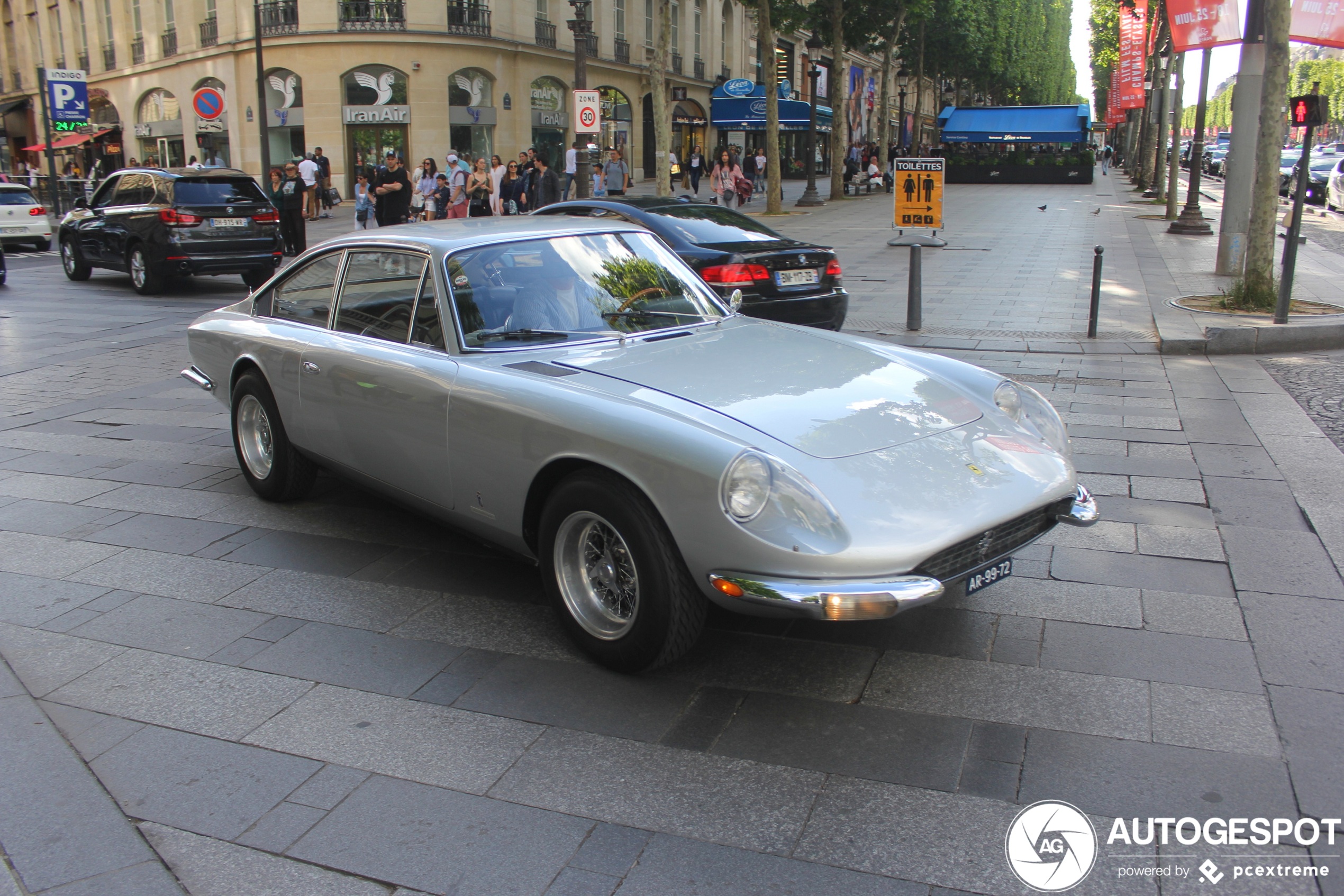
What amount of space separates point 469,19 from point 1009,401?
35569 millimetres

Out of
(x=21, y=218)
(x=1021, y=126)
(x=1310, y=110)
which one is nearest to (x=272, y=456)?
(x=1310, y=110)

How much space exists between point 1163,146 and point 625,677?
34.9 meters

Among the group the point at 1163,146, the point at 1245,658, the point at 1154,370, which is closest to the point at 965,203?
the point at 1163,146

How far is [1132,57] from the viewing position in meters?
32.2

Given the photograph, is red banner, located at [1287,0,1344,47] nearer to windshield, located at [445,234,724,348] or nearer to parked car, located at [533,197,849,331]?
parked car, located at [533,197,849,331]


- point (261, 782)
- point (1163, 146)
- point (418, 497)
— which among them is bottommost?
point (261, 782)

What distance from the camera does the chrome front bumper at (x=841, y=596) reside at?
299 centimetres

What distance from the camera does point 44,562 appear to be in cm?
481

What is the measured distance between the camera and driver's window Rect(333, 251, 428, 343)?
4422 mm

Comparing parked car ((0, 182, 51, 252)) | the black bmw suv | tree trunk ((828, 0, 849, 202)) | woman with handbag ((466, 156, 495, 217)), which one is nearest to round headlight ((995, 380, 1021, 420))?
the black bmw suv

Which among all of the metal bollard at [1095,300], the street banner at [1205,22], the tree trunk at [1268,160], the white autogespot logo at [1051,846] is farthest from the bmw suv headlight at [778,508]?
the street banner at [1205,22]

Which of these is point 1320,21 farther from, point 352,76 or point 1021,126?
point 1021,126

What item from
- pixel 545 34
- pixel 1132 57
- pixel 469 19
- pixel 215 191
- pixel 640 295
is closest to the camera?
pixel 640 295

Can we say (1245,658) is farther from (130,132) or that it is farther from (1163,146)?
(130,132)
